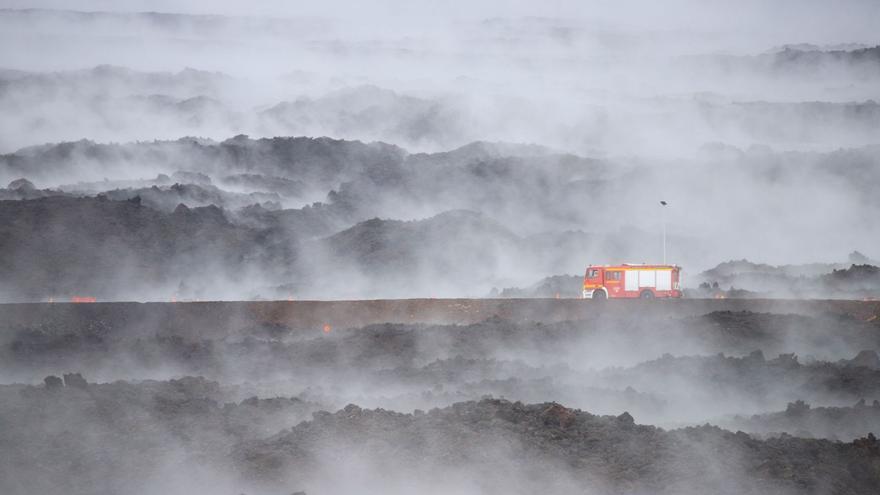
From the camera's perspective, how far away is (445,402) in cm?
2055

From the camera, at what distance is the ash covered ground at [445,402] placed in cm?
1570

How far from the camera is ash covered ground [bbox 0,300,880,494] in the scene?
1570 cm

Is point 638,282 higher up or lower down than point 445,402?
higher up

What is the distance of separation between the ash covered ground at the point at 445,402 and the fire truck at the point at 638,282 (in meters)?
8.34

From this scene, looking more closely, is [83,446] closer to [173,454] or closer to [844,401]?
[173,454]

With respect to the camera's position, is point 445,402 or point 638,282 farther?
point 638,282

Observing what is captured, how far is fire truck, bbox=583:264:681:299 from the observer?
119 feet

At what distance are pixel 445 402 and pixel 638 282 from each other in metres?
17.4

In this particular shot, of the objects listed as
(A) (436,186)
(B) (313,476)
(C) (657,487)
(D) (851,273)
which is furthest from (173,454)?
(A) (436,186)

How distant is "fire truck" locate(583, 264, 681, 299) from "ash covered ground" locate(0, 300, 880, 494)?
328 inches

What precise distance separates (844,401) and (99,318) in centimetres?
1900

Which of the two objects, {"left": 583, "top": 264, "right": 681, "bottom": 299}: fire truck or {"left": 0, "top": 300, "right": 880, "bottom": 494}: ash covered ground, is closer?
{"left": 0, "top": 300, "right": 880, "bottom": 494}: ash covered ground

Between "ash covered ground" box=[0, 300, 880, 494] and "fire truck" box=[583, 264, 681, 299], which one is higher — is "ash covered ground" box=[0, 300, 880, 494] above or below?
below

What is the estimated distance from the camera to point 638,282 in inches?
1428
